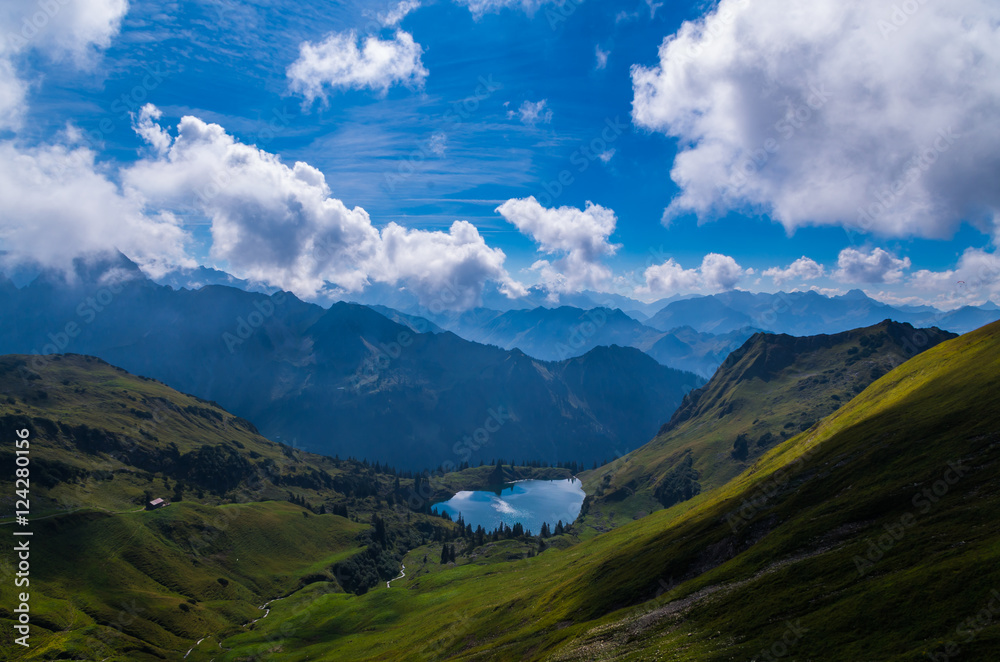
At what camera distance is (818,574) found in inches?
2156

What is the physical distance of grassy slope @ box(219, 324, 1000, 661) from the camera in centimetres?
4244

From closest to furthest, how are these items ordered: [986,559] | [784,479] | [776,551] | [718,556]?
[986,559], [776,551], [718,556], [784,479]

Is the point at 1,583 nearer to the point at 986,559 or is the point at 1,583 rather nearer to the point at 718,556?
the point at 718,556

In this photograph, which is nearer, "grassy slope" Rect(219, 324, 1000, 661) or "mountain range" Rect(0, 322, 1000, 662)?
"grassy slope" Rect(219, 324, 1000, 661)

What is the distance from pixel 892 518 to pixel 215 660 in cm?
15471

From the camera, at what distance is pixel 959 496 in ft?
192

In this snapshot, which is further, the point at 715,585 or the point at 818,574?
the point at 715,585

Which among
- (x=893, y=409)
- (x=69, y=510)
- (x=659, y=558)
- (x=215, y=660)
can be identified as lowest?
(x=215, y=660)

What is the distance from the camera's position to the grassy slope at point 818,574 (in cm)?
4244

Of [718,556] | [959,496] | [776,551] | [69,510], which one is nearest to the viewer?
[959,496]

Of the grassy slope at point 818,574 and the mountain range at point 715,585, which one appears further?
the mountain range at point 715,585

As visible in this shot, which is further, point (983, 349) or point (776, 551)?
point (983, 349)

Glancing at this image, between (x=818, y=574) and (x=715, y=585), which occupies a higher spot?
(x=818, y=574)

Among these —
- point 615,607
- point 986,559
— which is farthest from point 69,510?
point 986,559
